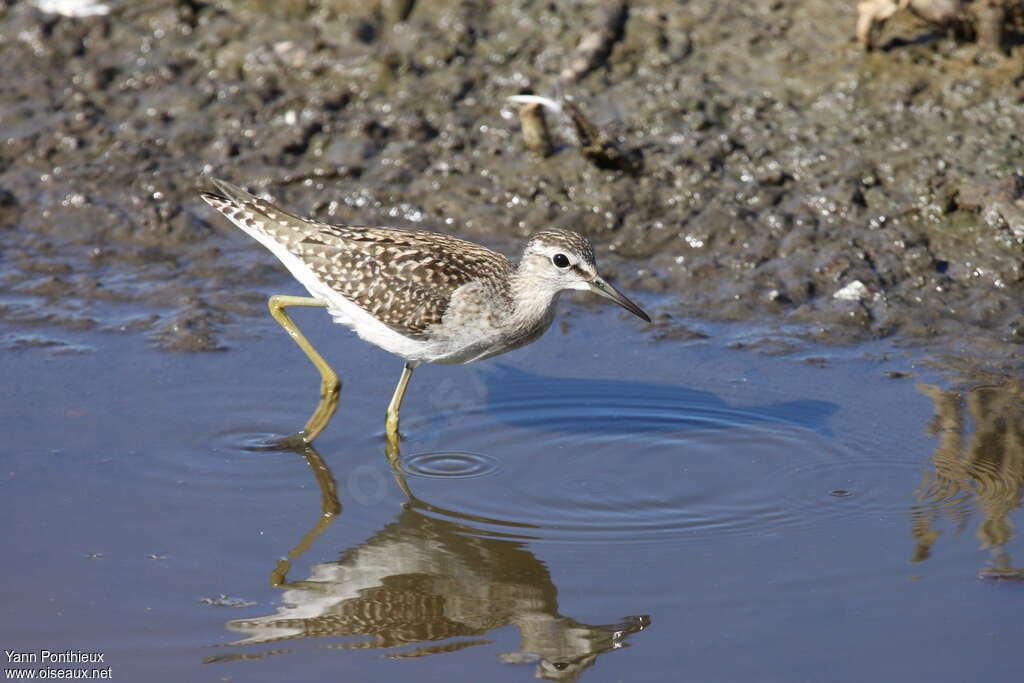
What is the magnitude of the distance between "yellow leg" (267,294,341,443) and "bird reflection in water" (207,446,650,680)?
0.81 meters

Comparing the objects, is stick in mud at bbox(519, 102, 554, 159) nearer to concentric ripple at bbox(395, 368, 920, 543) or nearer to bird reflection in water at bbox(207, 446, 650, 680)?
concentric ripple at bbox(395, 368, 920, 543)

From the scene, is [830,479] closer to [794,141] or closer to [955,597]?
[955,597]

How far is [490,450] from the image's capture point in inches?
256

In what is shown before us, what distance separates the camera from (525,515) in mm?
5832

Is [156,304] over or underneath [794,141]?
Answer: underneath

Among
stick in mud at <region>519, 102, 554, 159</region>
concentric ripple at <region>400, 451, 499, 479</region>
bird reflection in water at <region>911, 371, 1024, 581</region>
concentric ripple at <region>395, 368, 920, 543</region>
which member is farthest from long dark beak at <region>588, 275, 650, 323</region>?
stick in mud at <region>519, 102, 554, 159</region>

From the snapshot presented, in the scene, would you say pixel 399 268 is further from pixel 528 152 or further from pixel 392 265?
pixel 528 152

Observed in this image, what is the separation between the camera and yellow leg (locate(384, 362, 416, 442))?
6.69 meters

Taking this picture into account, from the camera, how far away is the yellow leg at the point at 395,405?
263 inches

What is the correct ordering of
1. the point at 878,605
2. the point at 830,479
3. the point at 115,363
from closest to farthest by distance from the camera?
the point at 878,605, the point at 830,479, the point at 115,363

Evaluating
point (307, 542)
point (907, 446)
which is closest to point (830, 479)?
point (907, 446)

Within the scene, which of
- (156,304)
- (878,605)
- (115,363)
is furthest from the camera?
(156,304)

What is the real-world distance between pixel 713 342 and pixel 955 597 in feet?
9.02

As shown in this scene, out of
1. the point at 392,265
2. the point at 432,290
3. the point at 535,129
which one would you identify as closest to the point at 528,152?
the point at 535,129
